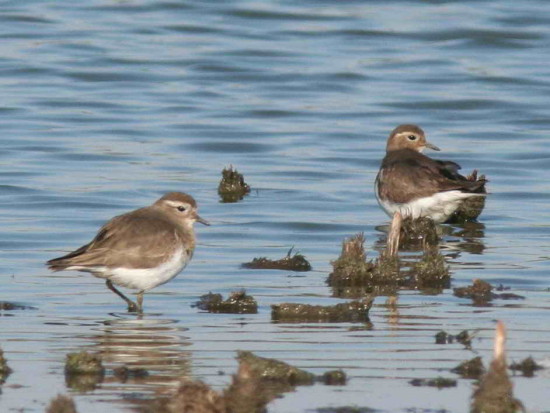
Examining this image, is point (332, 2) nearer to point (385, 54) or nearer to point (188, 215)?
→ point (385, 54)

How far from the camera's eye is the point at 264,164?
69.4ft

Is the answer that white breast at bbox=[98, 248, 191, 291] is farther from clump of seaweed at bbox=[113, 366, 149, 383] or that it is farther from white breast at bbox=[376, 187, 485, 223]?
white breast at bbox=[376, 187, 485, 223]

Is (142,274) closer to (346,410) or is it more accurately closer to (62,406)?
(346,410)

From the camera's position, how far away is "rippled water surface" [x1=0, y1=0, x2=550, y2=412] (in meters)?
9.70

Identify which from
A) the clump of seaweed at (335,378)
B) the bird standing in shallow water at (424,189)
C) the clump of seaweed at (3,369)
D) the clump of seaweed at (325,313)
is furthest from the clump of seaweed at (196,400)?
the bird standing in shallow water at (424,189)

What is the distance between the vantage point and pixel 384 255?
42.2 ft

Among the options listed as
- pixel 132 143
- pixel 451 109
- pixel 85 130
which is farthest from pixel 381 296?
pixel 451 109

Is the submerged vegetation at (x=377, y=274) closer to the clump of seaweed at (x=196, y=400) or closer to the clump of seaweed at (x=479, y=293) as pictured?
the clump of seaweed at (x=479, y=293)

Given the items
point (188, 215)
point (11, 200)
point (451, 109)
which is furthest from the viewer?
point (451, 109)

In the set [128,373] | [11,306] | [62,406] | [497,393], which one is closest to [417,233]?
[11,306]

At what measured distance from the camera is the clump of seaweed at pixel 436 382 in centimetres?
867

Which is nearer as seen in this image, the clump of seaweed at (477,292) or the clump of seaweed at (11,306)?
the clump of seaweed at (11,306)

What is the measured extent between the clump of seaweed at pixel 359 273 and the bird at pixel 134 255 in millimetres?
1394

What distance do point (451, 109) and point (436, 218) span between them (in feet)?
30.1
